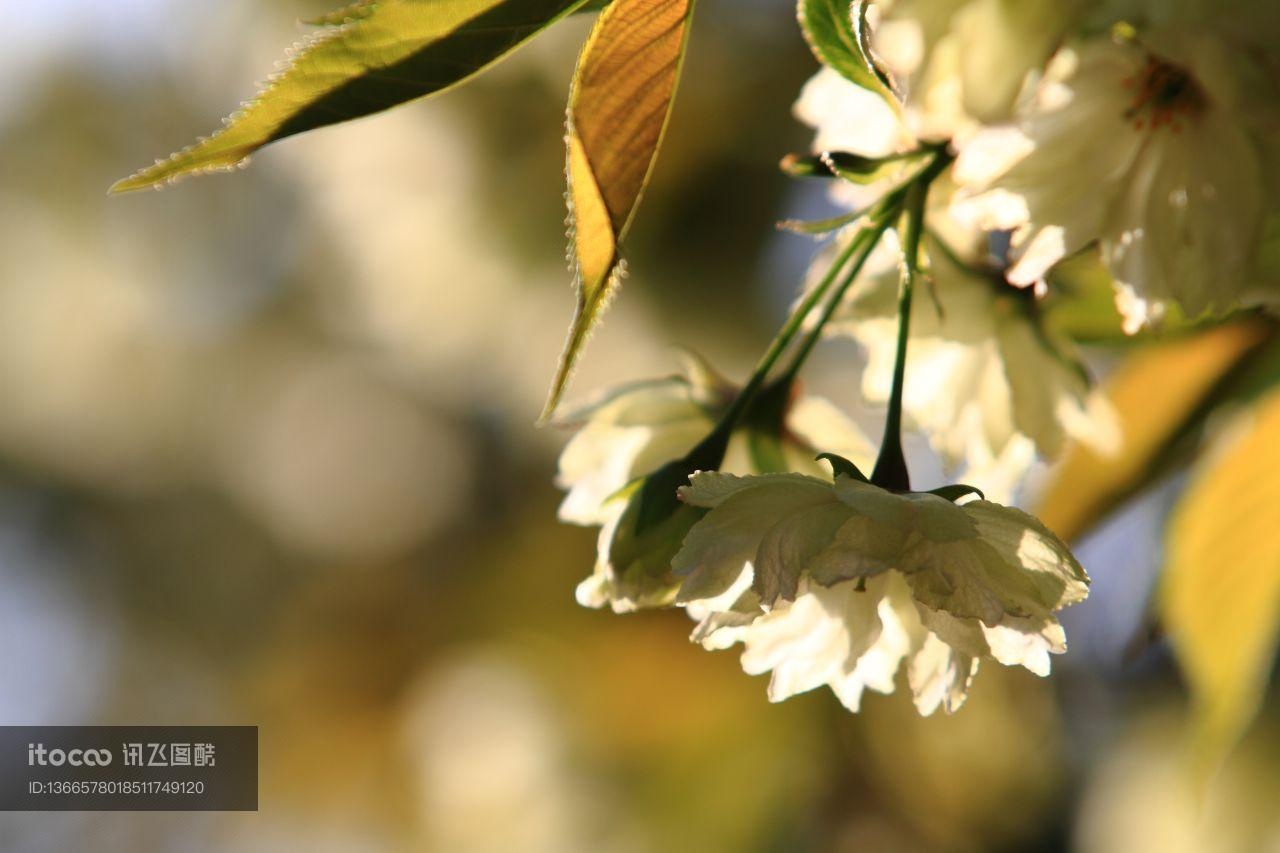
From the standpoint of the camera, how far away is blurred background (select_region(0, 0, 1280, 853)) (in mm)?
1497

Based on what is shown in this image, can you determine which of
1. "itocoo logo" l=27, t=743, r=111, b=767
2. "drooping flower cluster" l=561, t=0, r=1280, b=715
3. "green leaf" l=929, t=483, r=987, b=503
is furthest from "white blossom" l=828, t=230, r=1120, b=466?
"itocoo logo" l=27, t=743, r=111, b=767

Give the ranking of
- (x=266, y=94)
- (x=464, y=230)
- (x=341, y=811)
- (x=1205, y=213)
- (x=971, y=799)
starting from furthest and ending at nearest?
(x=341, y=811), (x=464, y=230), (x=971, y=799), (x=1205, y=213), (x=266, y=94)

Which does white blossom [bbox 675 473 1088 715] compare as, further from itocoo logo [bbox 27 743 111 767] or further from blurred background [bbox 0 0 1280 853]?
itocoo logo [bbox 27 743 111 767]

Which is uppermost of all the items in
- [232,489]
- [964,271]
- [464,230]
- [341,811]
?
[464,230]

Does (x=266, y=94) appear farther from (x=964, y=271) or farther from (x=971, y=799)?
(x=971, y=799)

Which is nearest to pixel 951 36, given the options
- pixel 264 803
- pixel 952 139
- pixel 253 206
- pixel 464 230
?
pixel 952 139

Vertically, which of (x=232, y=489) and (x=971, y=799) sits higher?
(x=232, y=489)

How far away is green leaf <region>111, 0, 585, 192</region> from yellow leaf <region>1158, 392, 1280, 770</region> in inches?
18.0

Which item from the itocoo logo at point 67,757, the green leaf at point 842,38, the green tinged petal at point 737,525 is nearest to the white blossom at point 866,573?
the green tinged petal at point 737,525

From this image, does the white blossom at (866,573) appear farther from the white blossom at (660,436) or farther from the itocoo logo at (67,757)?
the itocoo logo at (67,757)

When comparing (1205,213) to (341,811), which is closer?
(1205,213)

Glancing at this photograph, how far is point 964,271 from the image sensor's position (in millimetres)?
518

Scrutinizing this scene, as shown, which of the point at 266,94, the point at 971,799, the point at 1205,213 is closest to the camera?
the point at 266,94

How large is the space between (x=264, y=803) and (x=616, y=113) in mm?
1574
